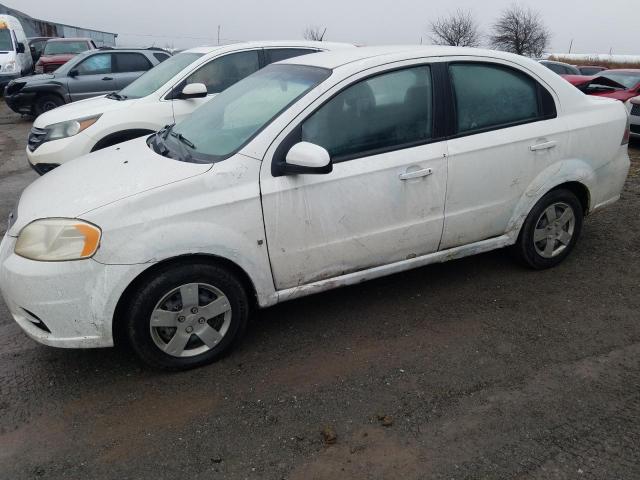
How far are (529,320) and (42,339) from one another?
2.97 metres

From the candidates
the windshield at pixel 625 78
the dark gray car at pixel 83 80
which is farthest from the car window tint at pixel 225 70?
the windshield at pixel 625 78

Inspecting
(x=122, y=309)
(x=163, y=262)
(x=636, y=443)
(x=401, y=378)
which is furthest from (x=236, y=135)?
(x=636, y=443)

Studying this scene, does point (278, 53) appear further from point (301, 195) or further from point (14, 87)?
point (14, 87)

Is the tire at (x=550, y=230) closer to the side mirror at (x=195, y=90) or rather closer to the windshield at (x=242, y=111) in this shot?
the windshield at (x=242, y=111)

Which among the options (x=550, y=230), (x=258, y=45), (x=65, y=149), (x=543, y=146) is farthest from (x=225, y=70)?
(x=550, y=230)

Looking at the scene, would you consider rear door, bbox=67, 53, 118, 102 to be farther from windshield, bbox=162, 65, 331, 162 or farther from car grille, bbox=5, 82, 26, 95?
windshield, bbox=162, 65, 331, 162

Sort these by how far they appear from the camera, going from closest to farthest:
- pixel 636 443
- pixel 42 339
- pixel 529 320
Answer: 1. pixel 636 443
2. pixel 42 339
3. pixel 529 320

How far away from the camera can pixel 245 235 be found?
3121mm

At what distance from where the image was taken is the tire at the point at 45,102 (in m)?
12.3

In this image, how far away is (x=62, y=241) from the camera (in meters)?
2.86

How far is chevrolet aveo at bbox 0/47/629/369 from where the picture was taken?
292 cm

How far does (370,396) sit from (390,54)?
220 cm

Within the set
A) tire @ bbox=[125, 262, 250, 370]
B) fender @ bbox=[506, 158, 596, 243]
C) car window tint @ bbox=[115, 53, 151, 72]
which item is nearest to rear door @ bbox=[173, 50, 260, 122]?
tire @ bbox=[125, 262, 250, 370]

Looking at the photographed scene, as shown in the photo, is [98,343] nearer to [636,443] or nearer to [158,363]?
[158,363]
